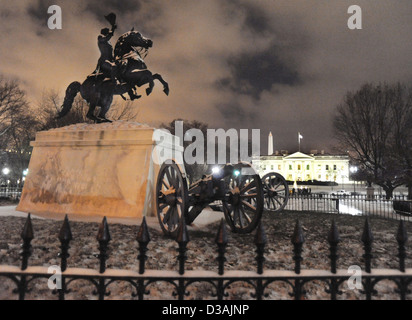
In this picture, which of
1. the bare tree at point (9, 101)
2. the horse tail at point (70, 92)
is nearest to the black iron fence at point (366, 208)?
the horse tail at point (70, 92)

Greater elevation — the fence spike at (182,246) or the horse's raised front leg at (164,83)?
the horse's raised front leg at (164,83)

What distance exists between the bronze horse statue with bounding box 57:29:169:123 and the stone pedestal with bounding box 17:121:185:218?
114 centimetres

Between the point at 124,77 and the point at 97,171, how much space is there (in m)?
3.20

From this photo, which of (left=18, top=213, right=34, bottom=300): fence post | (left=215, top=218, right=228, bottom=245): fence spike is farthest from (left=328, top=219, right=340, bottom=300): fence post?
(left=18, top=213, right=34, bottom=300): fence post

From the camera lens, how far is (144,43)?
8945mm

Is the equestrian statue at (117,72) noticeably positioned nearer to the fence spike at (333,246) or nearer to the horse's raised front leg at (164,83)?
the horse's raised front leg at (164,83)

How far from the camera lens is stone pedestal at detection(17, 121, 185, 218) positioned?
722cm

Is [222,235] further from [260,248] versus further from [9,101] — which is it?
[9,101]

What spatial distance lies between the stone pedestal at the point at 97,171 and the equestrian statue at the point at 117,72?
1.21 meters

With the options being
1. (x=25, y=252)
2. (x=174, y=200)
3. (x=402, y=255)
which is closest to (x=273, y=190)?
(x=174, y=200)

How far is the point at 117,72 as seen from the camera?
848 centimetres

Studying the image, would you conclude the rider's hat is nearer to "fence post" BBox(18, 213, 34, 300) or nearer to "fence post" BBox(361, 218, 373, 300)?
"fence post" BBox(18, 213, 34, 300)

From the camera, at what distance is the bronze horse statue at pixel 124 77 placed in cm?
847
